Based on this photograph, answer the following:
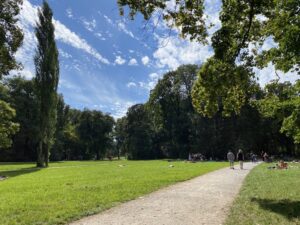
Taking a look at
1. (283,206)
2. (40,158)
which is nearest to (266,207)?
(283,206)

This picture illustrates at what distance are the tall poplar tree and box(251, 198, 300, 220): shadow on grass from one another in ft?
120

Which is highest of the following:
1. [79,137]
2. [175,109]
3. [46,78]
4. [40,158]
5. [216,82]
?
[175,109]

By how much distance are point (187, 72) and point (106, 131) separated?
3145 cm

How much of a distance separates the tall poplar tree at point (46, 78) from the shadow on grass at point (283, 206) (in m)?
36.6

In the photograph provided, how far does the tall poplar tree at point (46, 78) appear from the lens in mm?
45312

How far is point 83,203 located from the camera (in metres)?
11.8

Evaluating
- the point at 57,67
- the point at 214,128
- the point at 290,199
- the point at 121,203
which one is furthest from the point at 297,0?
the point at 214,128

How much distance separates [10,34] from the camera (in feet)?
51.7

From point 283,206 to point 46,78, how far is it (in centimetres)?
3928

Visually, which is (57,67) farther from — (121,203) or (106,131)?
(106,131)

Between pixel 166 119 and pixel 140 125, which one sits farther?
pixel 140 125

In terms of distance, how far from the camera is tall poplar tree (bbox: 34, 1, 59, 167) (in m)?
45.3

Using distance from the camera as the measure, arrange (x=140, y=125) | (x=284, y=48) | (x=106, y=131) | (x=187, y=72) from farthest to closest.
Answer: (x=106, y=131) → (x=140, y=125) → (x=187, y=72) → (x=284, y=48)

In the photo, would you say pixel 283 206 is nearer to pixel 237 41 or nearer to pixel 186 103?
pixel 237 41
